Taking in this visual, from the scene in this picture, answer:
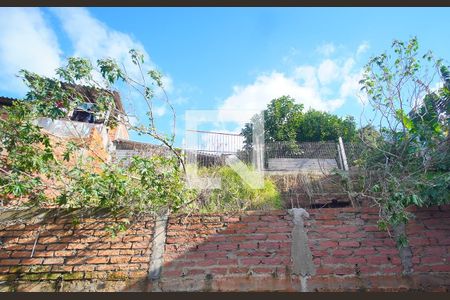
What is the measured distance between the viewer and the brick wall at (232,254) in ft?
10.2

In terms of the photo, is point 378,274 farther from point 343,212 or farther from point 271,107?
point 271,107

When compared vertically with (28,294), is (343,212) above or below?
above

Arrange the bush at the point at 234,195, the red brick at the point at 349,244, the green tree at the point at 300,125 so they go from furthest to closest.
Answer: the green tree at the point at 300,125 < the bush at the point at 234,195 < the red brick at the point at 349,244

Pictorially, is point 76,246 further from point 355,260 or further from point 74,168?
point 355,260

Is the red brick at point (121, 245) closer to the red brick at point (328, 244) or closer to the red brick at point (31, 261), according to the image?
the red brick at point (31, 261)

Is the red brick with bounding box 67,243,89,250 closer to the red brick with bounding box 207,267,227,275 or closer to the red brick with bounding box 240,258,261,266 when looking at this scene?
the red brick with bounding box 207,267,227,275

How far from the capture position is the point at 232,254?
332 centimetres

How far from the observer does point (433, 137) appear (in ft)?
14.1

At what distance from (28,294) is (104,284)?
0.86 metres

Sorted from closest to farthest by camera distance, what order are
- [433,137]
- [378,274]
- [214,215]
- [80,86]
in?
[378,274] < [214,215] < [433,137] < [80,86]

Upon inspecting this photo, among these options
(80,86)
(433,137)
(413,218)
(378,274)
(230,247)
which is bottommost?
(378,274)

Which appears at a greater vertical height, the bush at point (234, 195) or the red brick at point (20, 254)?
the bush at point (234, 195)

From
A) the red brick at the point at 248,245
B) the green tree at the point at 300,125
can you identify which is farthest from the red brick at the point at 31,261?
the green tree at the point at 300,125

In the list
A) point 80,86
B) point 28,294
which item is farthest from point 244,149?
point 28,294
